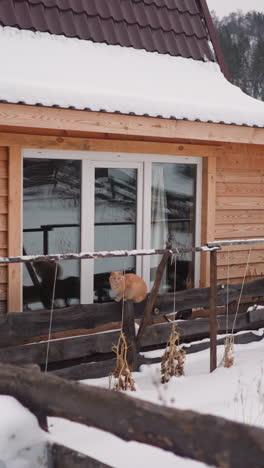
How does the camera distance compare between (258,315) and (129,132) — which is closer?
(129,132)

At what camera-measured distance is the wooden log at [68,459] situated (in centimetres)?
270

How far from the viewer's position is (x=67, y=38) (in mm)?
7285

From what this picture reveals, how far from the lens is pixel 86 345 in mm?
5715

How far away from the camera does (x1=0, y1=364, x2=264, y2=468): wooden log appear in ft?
6.40

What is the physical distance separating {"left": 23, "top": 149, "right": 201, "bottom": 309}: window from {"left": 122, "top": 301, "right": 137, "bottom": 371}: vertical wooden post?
1050mm

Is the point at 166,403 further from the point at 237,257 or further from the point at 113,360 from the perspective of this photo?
the point at 237,257

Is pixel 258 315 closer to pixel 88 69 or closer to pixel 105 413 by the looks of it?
pixel 88 69

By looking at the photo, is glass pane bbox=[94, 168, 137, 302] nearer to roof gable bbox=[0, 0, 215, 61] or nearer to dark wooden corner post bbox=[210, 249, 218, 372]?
dark wooden corner post bbox=[210, 249, 218, 372]

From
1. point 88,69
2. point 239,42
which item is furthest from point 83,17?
point 239,42

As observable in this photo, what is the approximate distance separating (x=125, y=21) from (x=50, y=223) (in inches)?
120

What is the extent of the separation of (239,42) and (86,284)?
32.0m

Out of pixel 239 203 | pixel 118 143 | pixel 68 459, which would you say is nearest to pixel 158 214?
pixel 118 143

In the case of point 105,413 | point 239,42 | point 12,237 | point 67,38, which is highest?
point 239,42

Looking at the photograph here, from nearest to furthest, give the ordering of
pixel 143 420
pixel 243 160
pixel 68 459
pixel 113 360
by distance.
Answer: pixel 143 420
pixel 68 459
pixel 113 360
pixel 243 160
